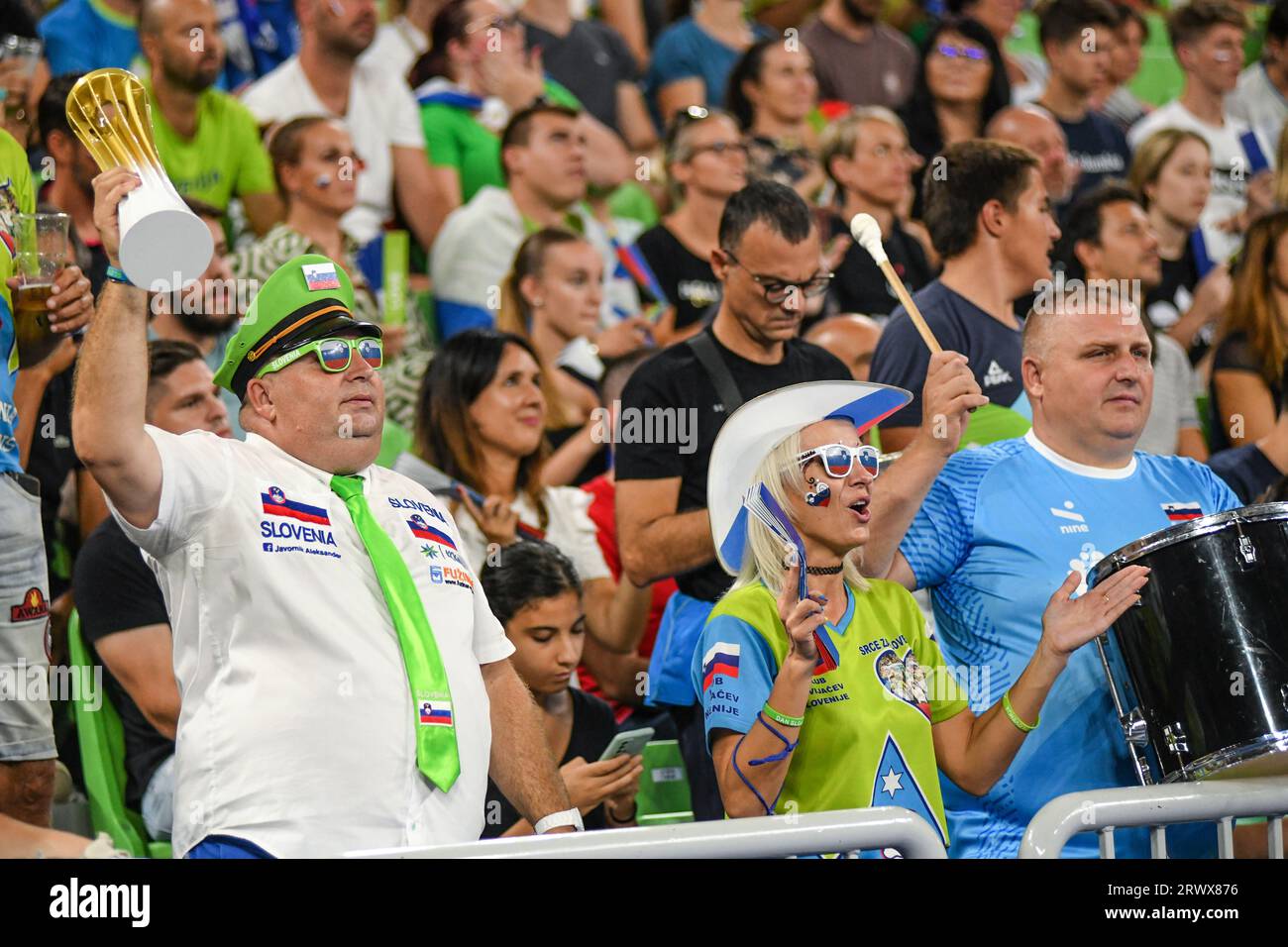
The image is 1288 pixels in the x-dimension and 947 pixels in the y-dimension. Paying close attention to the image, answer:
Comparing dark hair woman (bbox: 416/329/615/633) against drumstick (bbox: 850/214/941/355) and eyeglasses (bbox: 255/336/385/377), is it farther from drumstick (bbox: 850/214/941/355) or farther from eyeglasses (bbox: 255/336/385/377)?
eyeglasses (bbox: 255/336/385/377)

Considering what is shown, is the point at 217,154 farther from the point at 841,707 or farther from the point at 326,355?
the point at 841,707

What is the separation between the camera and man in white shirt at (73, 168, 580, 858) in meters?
3.38

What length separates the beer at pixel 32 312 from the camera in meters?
4.47

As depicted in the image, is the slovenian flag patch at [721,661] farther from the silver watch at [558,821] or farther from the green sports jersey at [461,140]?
the green sports jersey at [461,140]

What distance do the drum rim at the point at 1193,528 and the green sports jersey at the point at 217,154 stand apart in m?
4.04

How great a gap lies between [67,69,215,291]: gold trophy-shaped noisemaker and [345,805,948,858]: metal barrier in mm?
1130

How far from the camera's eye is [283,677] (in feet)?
11.4

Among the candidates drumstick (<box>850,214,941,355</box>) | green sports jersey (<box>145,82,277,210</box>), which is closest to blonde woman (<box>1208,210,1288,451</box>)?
drumstick (<box>850,214,941,355</box>)

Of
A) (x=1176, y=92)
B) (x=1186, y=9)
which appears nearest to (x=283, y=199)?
(x=1186, y=9)

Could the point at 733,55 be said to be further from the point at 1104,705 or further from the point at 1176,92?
the point at 1104,705

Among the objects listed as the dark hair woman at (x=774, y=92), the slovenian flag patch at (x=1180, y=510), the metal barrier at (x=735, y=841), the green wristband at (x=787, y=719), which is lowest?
the metal barrier at (x=735, y=841)

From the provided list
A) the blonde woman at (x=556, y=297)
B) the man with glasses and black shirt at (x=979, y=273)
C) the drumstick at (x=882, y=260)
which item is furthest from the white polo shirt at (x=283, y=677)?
the blonde woman at (x=556, y=297)

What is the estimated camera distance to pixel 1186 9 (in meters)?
9.45

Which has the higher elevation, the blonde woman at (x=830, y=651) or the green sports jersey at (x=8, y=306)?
the green sports jersey at (x=8, y=306)
